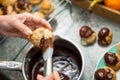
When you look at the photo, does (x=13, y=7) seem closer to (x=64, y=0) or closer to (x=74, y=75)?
(x=64, y=0)

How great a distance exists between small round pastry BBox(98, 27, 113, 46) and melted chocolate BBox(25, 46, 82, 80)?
0.39 feet

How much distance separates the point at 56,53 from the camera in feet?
2.69

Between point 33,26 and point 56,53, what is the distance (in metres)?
0.11

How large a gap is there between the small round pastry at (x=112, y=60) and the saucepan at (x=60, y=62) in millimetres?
77

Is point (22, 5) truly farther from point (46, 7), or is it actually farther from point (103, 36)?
point (103, 36)

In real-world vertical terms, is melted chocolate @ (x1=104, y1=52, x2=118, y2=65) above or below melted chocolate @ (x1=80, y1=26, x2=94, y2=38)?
below

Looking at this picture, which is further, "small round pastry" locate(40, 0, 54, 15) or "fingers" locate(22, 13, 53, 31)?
"small round pastry" locate(40, 0, 54, 15)

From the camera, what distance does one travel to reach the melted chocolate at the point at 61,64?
0.77 meters

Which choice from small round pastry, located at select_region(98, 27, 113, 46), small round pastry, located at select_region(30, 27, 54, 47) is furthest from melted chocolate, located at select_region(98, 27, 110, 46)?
small round pastry, located at select_region(30, 27, 54, 47)

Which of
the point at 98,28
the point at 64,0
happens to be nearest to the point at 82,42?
the point at 98,28

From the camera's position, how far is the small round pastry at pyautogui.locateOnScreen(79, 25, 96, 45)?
860mm

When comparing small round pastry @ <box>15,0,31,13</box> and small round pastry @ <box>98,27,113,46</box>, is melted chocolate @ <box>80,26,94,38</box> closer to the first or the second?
small round pastry @ <box>98,27,113,46</box>

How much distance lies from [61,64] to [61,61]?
0.03 ft

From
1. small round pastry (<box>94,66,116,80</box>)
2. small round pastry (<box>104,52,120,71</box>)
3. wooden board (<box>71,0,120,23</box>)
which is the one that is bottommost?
small round pastry (<box>94,66,116,80</box>)
